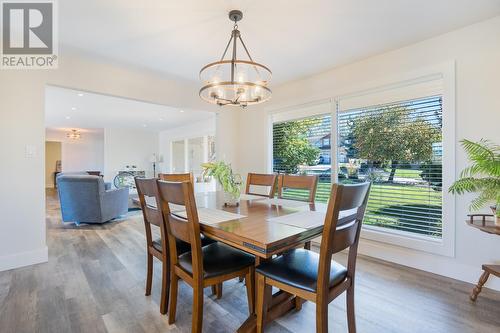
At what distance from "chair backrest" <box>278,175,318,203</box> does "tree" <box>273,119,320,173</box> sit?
45.7 inches

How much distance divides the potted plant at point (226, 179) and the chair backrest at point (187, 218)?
Result: 489 millimetres

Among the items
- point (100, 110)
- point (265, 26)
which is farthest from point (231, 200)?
point (100, 110)

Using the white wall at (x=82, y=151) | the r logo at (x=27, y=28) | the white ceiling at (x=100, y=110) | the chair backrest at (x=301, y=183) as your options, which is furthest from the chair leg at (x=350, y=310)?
the white wall at (x=82, y=151)

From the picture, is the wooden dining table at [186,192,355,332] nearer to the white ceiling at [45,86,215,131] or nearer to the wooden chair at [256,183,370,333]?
the wooden chair at [256,183,370,333]

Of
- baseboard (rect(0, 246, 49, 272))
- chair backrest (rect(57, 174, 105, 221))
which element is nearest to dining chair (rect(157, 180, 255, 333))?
baseboard (rect(0, 246, 49, 272))

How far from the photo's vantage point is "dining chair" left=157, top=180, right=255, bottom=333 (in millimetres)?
1318

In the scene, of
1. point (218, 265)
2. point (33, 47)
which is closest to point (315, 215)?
point (218, 265)

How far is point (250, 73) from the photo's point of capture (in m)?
3.32

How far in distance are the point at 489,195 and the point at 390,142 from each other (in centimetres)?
107

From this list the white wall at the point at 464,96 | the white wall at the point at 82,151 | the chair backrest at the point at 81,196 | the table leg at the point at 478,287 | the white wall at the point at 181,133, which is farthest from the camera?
the white wall at the point at 82,151

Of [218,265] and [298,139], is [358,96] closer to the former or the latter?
[298,139]

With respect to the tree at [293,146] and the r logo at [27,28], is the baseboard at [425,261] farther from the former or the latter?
the r logo at [27,28]

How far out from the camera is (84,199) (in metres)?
4.07

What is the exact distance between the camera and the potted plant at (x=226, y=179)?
6.15 feet
